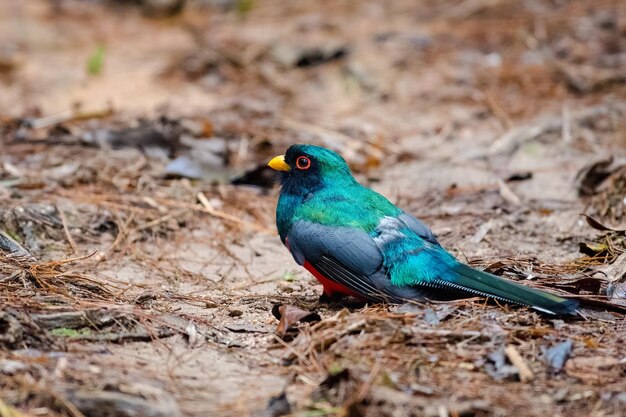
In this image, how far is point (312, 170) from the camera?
449 centimetres

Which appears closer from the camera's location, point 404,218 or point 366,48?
point 404,218

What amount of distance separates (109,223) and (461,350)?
2757 mm

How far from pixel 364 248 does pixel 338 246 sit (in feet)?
0.41

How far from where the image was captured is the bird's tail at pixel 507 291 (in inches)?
140

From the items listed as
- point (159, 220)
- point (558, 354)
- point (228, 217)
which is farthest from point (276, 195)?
point (558, 354)

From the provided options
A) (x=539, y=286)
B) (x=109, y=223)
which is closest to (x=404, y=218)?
(x=539, y=286)

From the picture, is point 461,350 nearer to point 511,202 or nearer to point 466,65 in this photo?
point 511,202

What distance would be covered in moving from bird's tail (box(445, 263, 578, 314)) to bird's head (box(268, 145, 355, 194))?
35.8 inches

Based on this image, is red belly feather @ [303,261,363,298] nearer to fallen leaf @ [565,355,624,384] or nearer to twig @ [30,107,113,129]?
fallen leaf @ [565,355,624,384]

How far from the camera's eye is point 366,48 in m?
9.16

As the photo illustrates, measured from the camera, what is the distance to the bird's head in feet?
14.6

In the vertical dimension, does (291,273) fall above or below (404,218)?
below

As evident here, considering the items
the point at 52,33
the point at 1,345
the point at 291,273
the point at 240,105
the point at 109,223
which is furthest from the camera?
the point at 52,33

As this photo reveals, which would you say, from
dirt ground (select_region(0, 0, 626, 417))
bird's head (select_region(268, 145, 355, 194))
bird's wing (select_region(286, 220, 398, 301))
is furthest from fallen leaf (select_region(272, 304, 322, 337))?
bird's head (select_region(268, 145, 355, 194))
